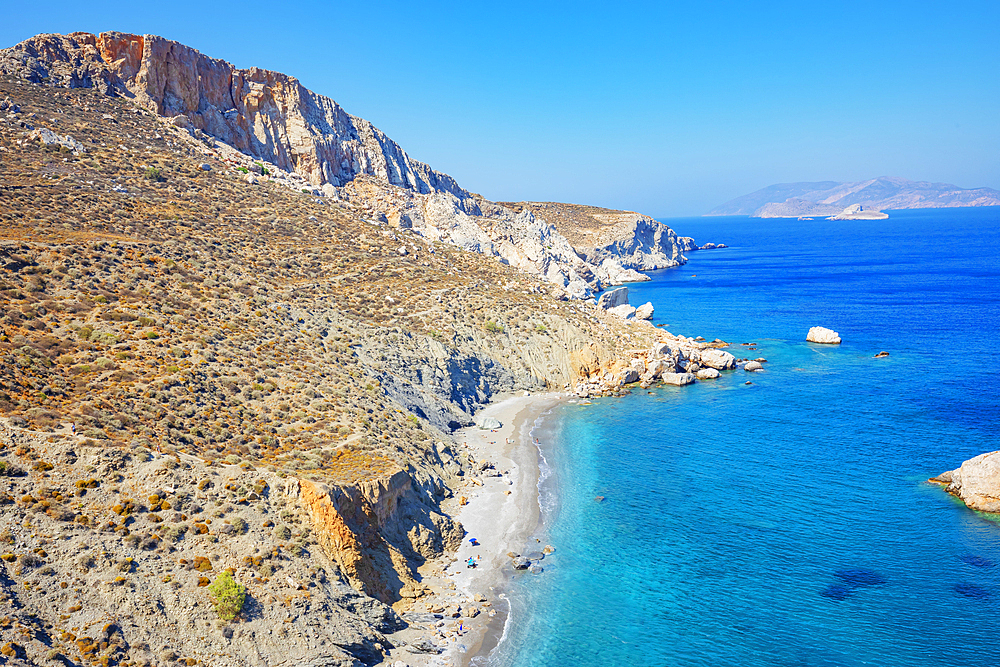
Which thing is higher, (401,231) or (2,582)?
(401,231)

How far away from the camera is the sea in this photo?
22391 millimetres

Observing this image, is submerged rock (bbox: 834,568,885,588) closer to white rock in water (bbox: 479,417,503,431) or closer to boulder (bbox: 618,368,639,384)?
white rock in water (bbox: 479,417,503,431)

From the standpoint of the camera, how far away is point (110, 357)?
1077 inches

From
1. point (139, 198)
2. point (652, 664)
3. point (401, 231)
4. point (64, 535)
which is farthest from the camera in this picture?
point (401, 231)

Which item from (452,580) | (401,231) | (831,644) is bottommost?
(831,644)

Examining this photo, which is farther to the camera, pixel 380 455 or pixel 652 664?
pixel 380 455

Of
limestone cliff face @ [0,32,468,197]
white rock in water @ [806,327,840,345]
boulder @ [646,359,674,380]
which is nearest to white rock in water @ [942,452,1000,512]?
boulder @ [646,359,674,380]

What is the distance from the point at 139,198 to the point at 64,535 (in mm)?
35936

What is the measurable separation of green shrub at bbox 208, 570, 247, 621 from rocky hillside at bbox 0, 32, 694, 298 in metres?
52.1

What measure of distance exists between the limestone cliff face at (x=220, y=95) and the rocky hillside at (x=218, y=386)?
9.63 feet

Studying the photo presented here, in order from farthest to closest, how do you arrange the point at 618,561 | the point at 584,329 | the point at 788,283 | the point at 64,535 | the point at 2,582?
1. the point at 788,283
2. the point at 584,329
3. the point at 618,561
4. the point at 64,535
5. the point at 2,582

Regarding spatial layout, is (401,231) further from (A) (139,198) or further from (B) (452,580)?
(B) (452,580)

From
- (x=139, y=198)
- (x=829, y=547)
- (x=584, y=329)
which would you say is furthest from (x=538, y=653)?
(x=139, y=198)

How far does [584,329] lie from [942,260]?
112m
